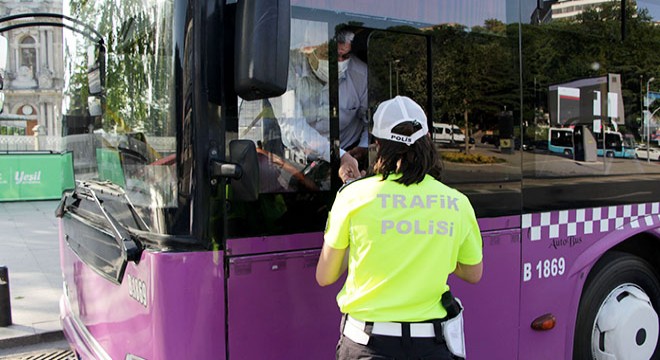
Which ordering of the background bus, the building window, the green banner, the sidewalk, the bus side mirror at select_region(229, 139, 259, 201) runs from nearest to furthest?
the bus side mirror at select_region(229, 139, 259, 201) < the background bus < the sidewalk < the green banner < the building window

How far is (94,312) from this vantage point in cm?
285

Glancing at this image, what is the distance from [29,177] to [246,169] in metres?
15.0

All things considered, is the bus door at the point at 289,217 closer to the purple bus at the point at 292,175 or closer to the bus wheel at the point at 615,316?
the purple bus at the point at 292,175

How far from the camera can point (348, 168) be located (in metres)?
2.51

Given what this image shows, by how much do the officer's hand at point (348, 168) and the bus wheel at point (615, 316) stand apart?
186cm

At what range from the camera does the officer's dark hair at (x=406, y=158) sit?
74.7 inches

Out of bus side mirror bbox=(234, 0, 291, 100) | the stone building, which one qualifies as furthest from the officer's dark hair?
the stone building

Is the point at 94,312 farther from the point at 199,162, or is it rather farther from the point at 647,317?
the point at 647,317

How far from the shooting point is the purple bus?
213 cm

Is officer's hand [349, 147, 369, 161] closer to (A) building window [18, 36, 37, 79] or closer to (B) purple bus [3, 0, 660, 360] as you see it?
(B) purple bus [3, 0, 660, 360]

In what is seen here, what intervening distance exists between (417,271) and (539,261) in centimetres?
155

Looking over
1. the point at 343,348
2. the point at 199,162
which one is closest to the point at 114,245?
the point at 199,162

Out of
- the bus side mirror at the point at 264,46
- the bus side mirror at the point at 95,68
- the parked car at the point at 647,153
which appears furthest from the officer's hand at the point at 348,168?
the parked car at the point at 647,153

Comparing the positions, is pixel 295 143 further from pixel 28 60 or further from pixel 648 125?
pixel 28 60
